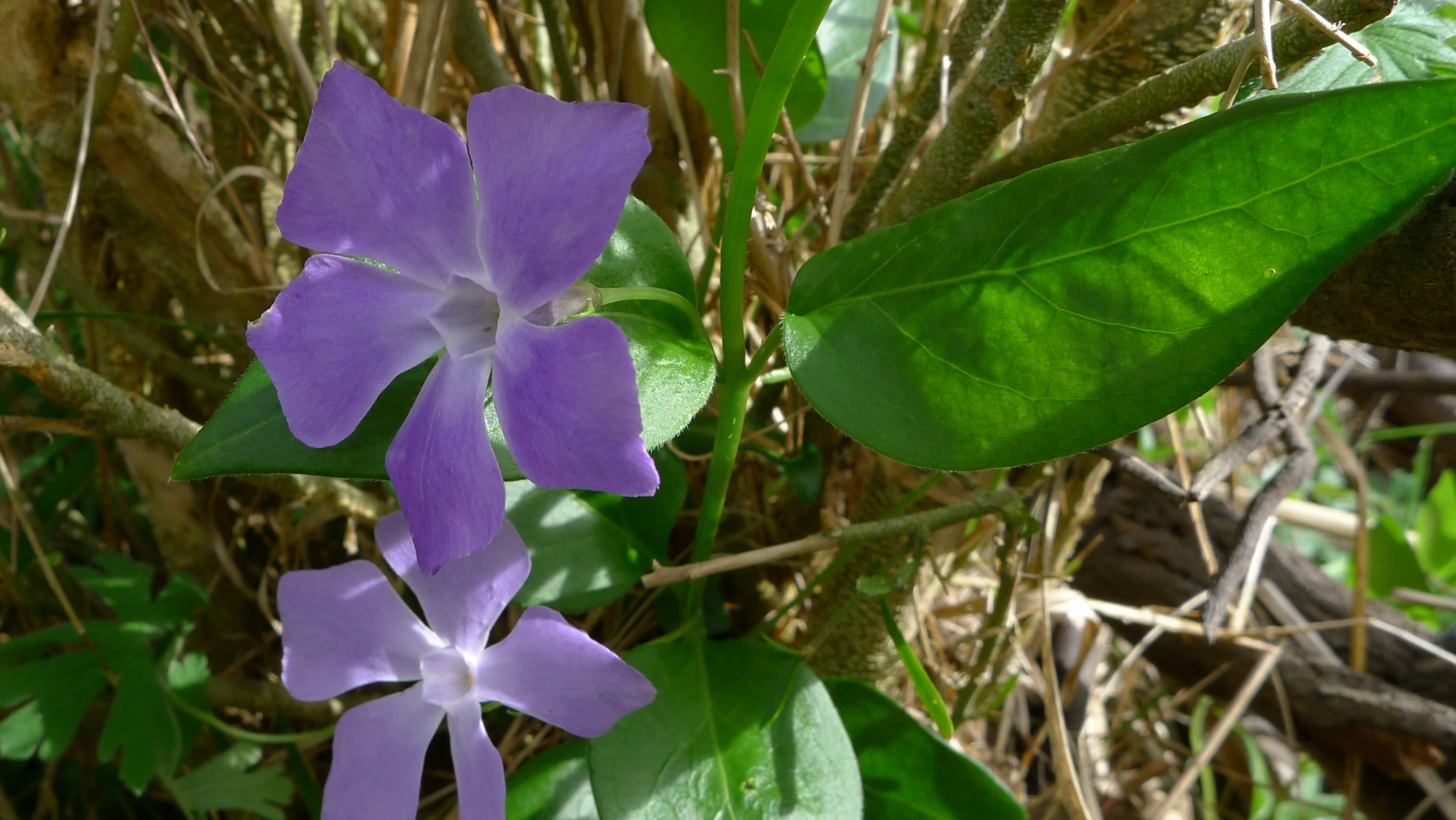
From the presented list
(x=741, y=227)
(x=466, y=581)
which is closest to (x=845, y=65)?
(x=741, y=227)

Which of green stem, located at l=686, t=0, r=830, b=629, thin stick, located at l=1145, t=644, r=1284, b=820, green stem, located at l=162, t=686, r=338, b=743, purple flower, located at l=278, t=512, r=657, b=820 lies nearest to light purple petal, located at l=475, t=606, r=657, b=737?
purple flower, located at l=278, t=512, r=657, b=820

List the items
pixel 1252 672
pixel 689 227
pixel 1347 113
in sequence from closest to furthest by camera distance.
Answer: pixel 1347 113, pixel 689 227, pixel 1252 672

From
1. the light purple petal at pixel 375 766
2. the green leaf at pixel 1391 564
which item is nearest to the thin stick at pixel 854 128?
the light purple petal at pixel 375 766

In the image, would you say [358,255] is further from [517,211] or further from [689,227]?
[689,227]

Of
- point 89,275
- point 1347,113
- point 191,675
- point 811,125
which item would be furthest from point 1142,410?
point 89,275

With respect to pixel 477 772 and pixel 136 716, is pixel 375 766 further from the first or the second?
pixel 136 716

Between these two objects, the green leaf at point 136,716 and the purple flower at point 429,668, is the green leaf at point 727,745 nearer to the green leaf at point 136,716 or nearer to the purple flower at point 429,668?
the purple flower at point 429,668

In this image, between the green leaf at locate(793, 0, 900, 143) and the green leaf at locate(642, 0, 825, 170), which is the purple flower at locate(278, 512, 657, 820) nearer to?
the green leaf at locate(642, 0, 825, 170)
